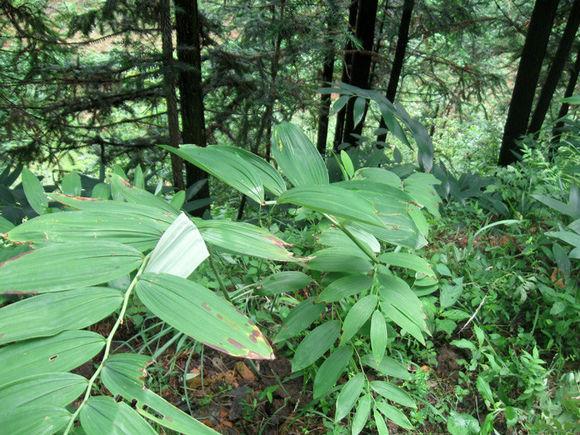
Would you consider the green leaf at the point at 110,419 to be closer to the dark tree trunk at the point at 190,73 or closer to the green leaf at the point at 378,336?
the green leaf at the point at 378,336

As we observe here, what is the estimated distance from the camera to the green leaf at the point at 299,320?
1216 mm

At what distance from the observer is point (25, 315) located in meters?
0.58

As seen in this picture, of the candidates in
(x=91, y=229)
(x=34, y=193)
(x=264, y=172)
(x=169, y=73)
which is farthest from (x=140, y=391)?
(x=169, y=73)

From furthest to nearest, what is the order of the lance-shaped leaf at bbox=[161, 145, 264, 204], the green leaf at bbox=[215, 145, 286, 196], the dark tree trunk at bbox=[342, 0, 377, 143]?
the dark tree trunk at bbox=[342, 0, 377, 143]
the green leaf at bbox=[215, 145, 286, 196]
the lance-shaped leaf at bbox=[161, 145, 264, 204]

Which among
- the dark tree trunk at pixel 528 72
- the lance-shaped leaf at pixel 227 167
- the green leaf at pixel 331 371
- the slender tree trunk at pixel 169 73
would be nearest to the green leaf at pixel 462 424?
the green leaf at pixel 331 371

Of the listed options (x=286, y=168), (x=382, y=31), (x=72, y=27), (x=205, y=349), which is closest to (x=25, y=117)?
(x=72, y=27)

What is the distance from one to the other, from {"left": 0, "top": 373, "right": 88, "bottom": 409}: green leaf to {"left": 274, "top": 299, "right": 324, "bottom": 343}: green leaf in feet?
2.30

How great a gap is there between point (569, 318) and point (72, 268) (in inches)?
74.0

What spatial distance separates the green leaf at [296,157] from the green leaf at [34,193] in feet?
3.09

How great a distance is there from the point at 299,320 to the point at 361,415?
32cm

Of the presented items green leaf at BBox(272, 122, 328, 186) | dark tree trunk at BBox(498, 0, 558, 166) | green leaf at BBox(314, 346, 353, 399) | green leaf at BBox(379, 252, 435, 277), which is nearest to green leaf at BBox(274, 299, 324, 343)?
green leaf at BBox(314, 346, 353, 399)

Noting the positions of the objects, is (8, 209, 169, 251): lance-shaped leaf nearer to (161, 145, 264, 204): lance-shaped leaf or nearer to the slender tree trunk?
(161, 145, 264, 204): lance-shaped leaf

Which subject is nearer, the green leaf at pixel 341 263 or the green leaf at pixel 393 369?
the green leaf at pixel 341 263

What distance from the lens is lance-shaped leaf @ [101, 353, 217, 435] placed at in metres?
0.55
